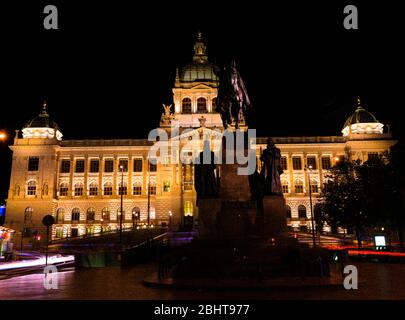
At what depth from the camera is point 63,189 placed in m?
80.0

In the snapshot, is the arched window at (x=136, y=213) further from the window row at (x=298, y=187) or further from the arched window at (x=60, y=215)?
the window row at (x=298, y=187)

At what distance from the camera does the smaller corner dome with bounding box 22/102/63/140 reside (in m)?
80.7

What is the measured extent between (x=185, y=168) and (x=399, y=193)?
40.5 m

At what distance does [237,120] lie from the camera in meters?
21.2

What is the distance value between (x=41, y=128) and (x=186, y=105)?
28028 millimetres

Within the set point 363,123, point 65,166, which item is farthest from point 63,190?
point 363,123

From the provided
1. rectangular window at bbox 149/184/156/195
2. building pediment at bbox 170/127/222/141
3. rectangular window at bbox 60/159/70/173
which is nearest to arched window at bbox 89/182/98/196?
rectangular window at bbox 60/159/70/173

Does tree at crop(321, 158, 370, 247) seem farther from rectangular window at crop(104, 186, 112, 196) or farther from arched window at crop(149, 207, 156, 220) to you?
rectangular window at crop(104, 186, 112, 196)

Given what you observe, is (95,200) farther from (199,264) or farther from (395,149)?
(199,264)

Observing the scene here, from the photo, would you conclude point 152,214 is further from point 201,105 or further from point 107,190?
point 201,105

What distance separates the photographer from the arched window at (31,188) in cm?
7721

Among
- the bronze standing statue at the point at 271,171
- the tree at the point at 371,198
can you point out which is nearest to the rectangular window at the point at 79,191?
the tree at the point at 371,198
